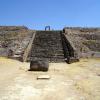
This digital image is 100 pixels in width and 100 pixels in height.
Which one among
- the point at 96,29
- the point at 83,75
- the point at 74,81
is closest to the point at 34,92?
the point at 74,81

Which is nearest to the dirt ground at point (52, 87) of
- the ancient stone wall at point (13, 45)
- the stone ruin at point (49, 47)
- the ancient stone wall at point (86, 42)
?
the stone ruin at point (49, 47)

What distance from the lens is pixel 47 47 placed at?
24844 millimetres

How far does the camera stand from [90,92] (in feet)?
33.2

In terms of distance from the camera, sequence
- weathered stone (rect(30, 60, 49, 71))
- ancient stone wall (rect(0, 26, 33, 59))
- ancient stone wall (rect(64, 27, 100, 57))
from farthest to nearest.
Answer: ancient stone wall (rect(64, 27, 100, 57)), ancient stone wall (rect(0, 26, 33, 59)), weathered stone (rect(30, 60, 49, 71))

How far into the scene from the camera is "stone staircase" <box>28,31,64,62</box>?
72.7 feet

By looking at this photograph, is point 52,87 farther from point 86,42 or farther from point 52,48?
point 86,42

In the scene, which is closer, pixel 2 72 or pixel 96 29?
pixel 2 72

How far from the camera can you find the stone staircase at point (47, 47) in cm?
2217

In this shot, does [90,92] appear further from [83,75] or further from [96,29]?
[96,29]

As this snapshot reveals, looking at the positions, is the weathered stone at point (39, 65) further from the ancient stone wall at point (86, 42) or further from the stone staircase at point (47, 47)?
the ancient stone wall at point (86, 42)

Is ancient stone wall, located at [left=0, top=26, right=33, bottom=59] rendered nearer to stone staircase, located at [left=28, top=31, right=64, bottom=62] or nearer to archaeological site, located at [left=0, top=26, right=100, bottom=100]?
archaeological site, located at [left=0, top=26, right=100, bottom=100]

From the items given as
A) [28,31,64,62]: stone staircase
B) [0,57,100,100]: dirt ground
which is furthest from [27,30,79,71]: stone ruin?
[0,57,100,100]: dirt ground

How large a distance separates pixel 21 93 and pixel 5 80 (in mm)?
2835

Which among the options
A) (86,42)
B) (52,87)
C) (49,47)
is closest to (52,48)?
(49,47)
